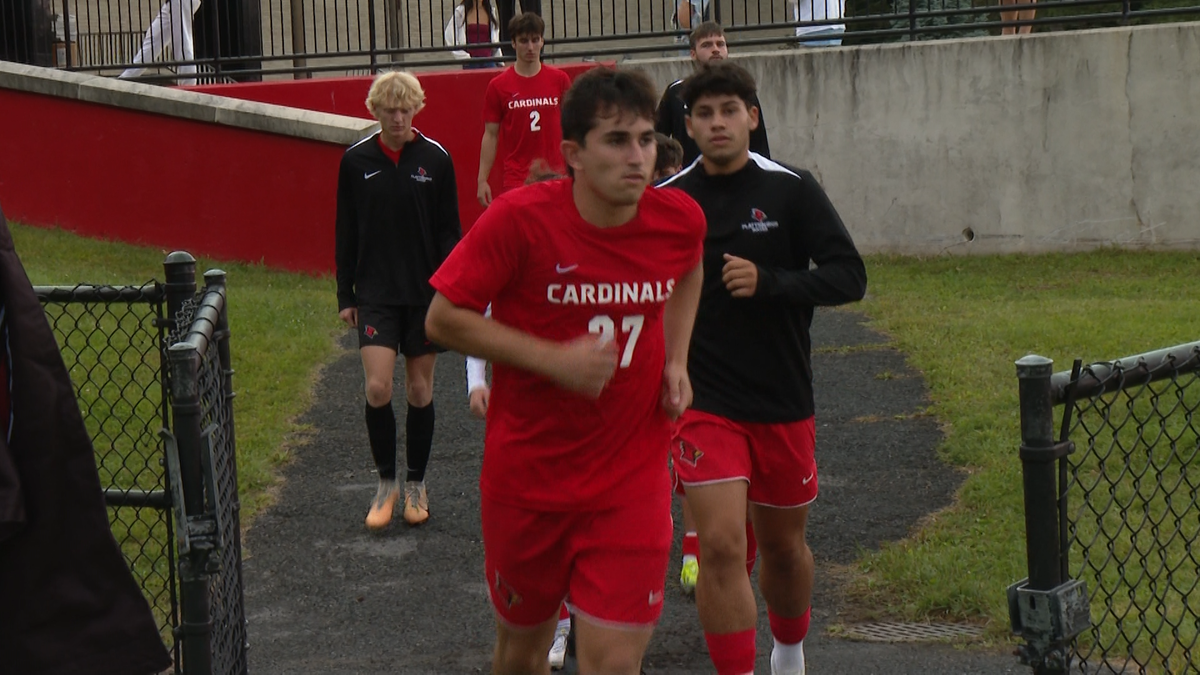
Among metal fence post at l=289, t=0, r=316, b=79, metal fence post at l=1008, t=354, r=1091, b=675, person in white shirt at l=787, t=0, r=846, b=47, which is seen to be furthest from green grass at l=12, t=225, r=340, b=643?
person in white shirt at l=787, t=0, r=846, b=47

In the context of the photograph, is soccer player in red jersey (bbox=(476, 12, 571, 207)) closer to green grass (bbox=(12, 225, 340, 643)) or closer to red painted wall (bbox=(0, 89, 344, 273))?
green grass (bbox=(12, 225, 340, 643))

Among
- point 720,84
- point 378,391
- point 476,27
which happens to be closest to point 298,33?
point 476,27

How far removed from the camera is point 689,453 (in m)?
4.79

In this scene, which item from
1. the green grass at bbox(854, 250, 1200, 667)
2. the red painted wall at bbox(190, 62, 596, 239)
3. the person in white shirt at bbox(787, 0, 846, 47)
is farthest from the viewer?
the person in white shirt at bbox(787, 0, 846, 47)

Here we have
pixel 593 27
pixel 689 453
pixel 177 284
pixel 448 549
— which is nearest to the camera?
pixel 177 284

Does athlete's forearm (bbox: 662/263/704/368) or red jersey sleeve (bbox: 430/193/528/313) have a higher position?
red jersey sleeve (bbox: 430/193/528/313)

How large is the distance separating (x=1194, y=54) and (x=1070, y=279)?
2.62 metres

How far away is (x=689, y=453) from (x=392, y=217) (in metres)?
2.83

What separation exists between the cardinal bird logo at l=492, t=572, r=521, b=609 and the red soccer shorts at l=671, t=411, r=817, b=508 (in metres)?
0.88

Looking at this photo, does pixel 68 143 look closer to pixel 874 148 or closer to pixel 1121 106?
→ pixel 874 148

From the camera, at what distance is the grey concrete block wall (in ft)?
47.1

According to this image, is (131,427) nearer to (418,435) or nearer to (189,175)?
(418,435)

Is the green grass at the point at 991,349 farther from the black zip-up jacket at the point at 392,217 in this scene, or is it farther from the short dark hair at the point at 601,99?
the black zip-up jacket at the point at 392,217

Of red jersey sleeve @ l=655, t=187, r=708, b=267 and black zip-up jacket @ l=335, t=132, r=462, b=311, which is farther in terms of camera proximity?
black zip-up jacket @ l=335, t=132, r=462, b=311
